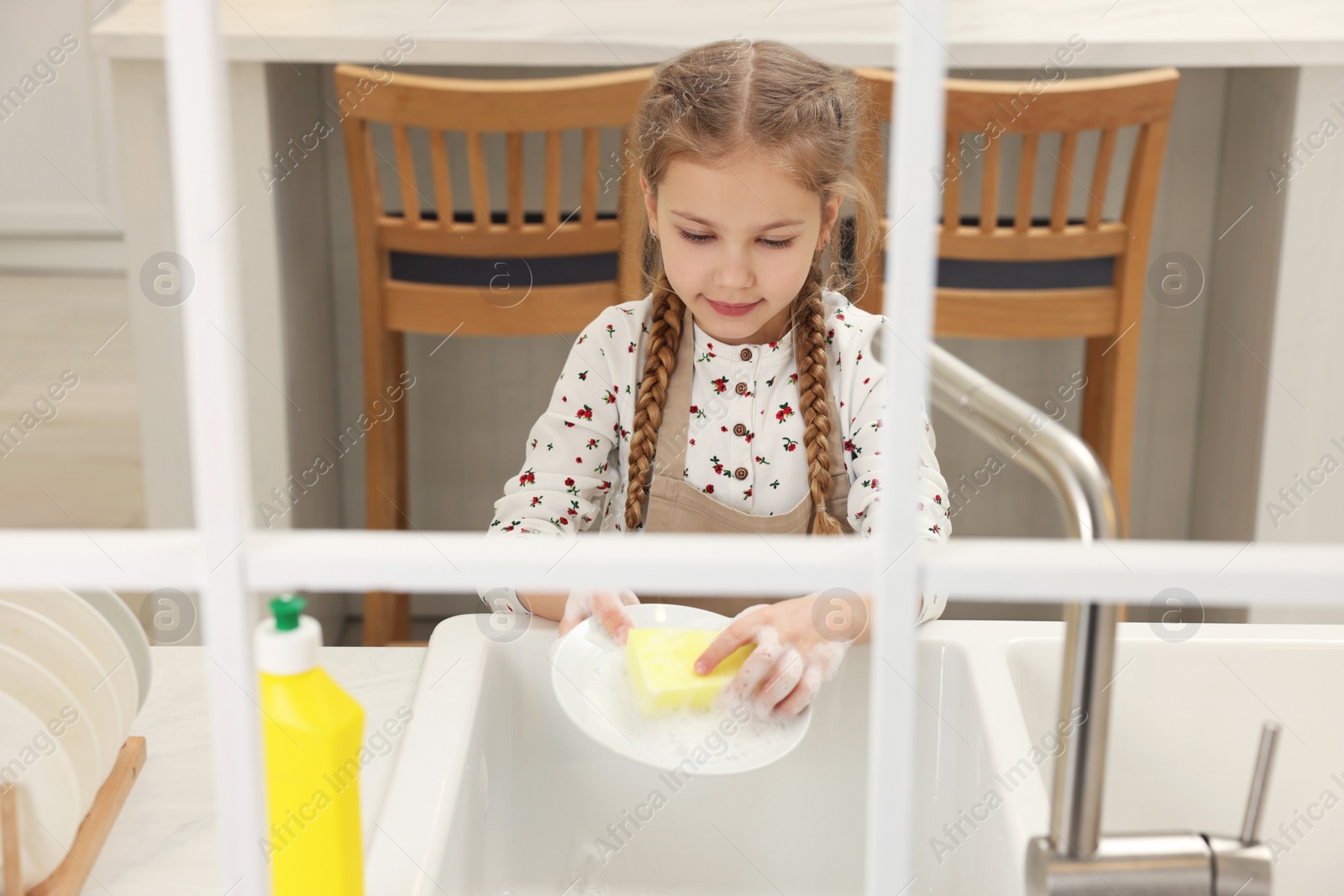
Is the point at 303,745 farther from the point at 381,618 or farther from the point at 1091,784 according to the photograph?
the point at 381,618

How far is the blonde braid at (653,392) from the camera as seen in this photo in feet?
3.95

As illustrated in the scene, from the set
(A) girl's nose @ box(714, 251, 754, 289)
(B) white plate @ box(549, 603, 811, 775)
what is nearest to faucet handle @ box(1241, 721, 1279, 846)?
(B) white plate @ box(549, 603, 811, 775)

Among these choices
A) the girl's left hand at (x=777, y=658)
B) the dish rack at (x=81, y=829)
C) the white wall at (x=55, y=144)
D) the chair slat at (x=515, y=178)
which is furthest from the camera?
the white wall at (x=55, y=144)

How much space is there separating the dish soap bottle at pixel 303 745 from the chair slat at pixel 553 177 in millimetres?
1404

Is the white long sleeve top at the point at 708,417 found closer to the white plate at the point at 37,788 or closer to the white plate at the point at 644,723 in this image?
the white plate at the point at 644,723

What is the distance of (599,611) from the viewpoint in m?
0.88

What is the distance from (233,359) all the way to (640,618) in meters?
0.56

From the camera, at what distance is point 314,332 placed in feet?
7.11

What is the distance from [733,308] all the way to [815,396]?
12 centimetres

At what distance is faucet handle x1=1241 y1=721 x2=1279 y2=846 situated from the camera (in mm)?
461

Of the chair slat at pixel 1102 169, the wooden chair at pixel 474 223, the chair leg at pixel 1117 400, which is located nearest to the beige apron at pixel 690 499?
the wooden chair at pixel 474 223

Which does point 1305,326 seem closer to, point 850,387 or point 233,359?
point 850,387

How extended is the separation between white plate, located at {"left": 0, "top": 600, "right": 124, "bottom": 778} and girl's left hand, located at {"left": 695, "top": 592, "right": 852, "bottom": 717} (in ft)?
1.15

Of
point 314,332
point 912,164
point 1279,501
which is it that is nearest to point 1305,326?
point 1279,501
